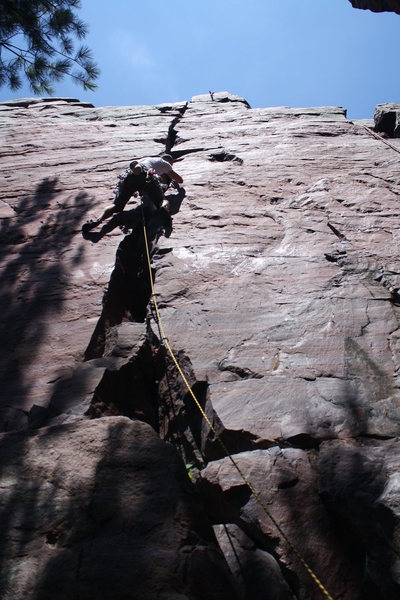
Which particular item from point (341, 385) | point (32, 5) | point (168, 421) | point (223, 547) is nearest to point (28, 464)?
point (223, 547)

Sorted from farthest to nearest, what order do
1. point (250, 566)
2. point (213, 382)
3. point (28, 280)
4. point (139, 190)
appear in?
1. point (139, 190)
2. point (28, 280)
3. point (213, 382)
4. point (250, 566)

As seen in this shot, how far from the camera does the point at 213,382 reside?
3.24m

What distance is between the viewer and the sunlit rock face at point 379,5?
680 cm

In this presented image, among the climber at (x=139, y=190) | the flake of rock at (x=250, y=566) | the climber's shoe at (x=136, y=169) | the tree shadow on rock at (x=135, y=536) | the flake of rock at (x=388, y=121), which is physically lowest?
the flake of rock at (x=250, y=566)

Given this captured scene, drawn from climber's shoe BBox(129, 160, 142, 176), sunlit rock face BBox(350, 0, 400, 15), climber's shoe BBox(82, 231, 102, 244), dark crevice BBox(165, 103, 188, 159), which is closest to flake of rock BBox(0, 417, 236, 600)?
climber's shoe BBox(82, 231, 102, 244)

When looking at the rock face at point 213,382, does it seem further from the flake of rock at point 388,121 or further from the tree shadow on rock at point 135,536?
the flake of rock at point 388,121

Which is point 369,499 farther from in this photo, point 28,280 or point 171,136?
point 171,136

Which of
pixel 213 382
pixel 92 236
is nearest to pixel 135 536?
pixel 213 382

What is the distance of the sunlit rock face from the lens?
22.3 feet

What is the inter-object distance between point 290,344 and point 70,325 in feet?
6.57

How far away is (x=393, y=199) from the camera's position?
5.43m

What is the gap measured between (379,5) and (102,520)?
8040 millimetres

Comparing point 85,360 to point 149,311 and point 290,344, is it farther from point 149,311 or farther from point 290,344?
point 290,344

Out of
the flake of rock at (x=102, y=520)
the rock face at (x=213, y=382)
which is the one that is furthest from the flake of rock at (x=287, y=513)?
the flake of rock at (x=102, y=520)
